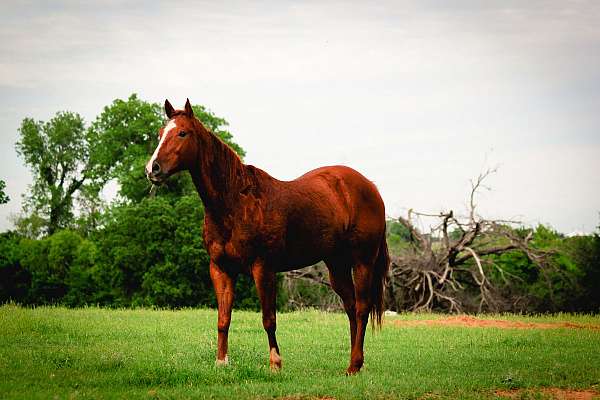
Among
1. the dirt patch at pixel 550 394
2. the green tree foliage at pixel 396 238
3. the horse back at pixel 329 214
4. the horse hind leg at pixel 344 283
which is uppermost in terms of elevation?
the green tree foliage at pixel 396 238

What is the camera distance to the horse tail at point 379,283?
11156mm

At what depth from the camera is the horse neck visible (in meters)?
9.67

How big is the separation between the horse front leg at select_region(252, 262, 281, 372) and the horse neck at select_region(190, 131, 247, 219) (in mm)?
841

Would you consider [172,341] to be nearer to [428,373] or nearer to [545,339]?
[428,373]

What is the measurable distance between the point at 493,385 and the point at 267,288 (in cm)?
299

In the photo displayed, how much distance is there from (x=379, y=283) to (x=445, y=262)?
2085cm

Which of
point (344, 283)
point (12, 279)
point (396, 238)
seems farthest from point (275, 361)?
point (396, 238)

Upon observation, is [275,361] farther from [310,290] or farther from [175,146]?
[310,290]

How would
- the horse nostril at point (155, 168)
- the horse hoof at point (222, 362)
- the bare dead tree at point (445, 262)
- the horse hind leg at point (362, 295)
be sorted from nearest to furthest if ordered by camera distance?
the horse nostril at point (155, 168) < the horse hoof at point (222, 362) < the horse hind leg at point (362, 295) < the bare dead tree at point (445, 262)

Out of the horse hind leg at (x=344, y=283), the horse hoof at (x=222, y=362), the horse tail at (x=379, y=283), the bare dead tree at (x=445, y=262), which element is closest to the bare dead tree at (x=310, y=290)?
the bare dead tree at (x=445, y=262)

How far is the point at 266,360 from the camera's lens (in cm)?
1087

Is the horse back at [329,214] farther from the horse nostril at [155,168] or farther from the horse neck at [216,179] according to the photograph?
the horse nostril at [155,168]

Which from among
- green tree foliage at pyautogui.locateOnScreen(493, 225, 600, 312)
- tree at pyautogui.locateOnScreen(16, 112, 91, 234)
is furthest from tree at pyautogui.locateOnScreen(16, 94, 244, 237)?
green tree foliage at pyautogui.locateOnScreen(493, 225, 600, 312)

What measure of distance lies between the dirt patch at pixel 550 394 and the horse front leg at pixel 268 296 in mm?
2793
